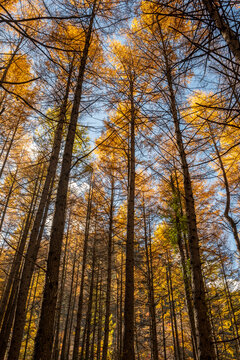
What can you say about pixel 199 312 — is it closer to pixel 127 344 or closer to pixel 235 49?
pixel 127 344

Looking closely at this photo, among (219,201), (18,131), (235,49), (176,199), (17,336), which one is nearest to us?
(235,49)

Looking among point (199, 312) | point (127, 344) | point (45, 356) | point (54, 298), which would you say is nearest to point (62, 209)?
point (54, 298)

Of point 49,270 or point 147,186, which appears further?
point 147,186

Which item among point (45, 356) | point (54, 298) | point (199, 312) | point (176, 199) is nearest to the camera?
point (45, 356)

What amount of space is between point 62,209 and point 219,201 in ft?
26.2

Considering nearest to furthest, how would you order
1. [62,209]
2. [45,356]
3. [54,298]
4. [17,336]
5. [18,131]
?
[45,356]
[54,298]
[62,209]
[17,336]
[18,131]

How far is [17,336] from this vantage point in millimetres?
4707

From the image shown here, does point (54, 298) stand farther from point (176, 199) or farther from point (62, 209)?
point (176, 199)

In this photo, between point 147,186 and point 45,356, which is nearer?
point 45,356

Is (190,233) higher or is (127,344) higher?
(190,233)

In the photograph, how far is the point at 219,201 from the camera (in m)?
8.77

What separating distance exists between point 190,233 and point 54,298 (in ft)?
8.16

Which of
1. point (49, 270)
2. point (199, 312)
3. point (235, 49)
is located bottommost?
point (199, 312)

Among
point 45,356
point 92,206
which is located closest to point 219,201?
point 92,206
